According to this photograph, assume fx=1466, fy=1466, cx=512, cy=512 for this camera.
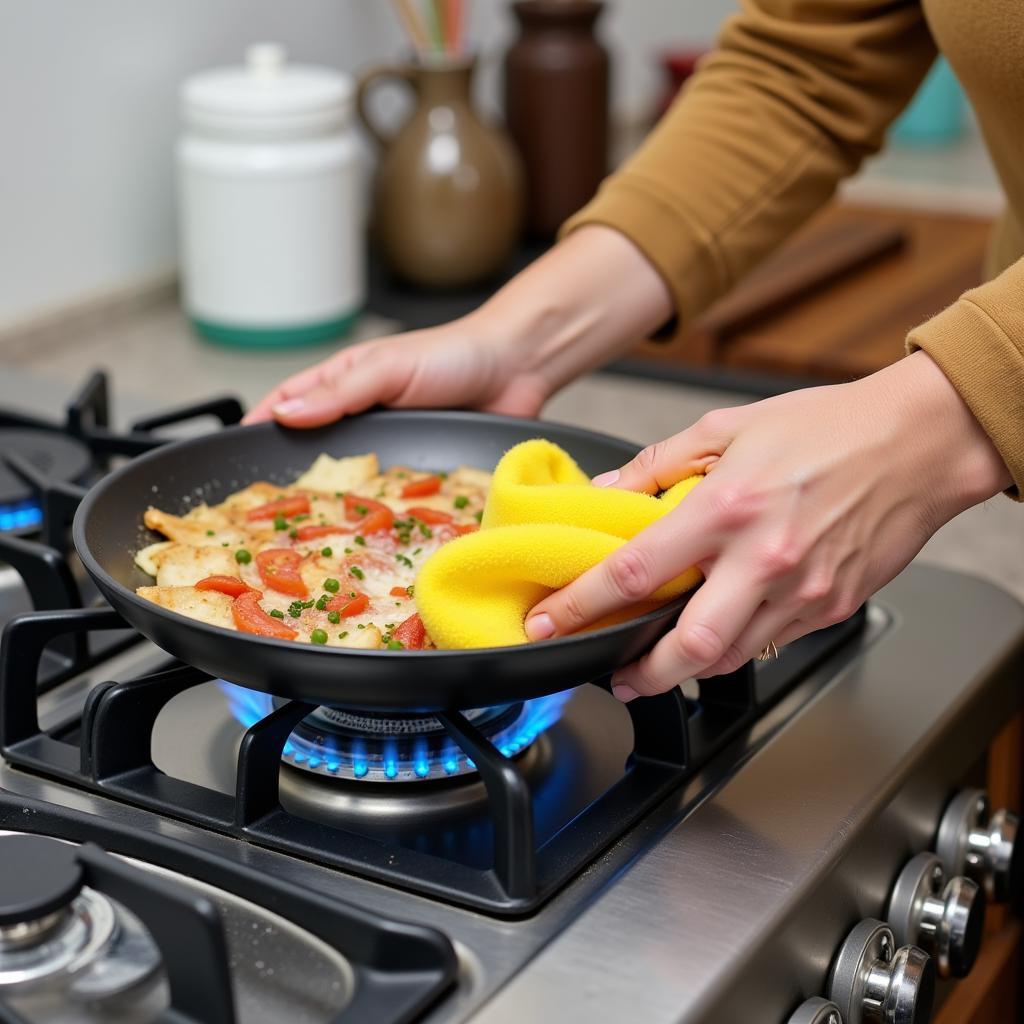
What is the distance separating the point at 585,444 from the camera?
996 millimetres

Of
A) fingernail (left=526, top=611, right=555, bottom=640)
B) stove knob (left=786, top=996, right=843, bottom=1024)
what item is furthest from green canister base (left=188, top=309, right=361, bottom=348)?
stove knob (left=786, top=996, right=843, bottom=1024)

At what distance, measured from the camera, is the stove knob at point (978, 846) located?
89 cm

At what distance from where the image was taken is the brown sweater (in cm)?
111

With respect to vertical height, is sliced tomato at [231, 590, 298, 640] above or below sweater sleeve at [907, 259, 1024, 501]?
below

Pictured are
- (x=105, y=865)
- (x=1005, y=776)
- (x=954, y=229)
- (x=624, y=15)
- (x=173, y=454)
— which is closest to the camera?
(x=105, y=865)

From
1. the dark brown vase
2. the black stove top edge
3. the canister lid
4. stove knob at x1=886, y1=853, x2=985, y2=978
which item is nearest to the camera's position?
the black stove top edge

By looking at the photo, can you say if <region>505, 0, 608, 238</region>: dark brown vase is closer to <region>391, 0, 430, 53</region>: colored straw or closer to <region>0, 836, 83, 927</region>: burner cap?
<region>391, 0, 430, 53</region>: colored straw

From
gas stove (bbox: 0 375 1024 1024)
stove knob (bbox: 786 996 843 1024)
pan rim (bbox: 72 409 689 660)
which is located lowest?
stove knob (bbox: 786 996 843 1024)

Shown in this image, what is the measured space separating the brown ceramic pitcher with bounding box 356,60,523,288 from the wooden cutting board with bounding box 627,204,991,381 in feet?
0.94

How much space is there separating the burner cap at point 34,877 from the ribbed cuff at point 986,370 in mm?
488

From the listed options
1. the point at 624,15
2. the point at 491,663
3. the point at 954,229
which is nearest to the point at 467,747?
the point at 491,663

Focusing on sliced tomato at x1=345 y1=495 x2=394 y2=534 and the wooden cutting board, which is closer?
sliced tomato at x1=345 y1=495 x2=394 y2=534

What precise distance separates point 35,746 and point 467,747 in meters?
0.27

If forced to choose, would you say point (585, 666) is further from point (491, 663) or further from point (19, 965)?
point (19, 965)
